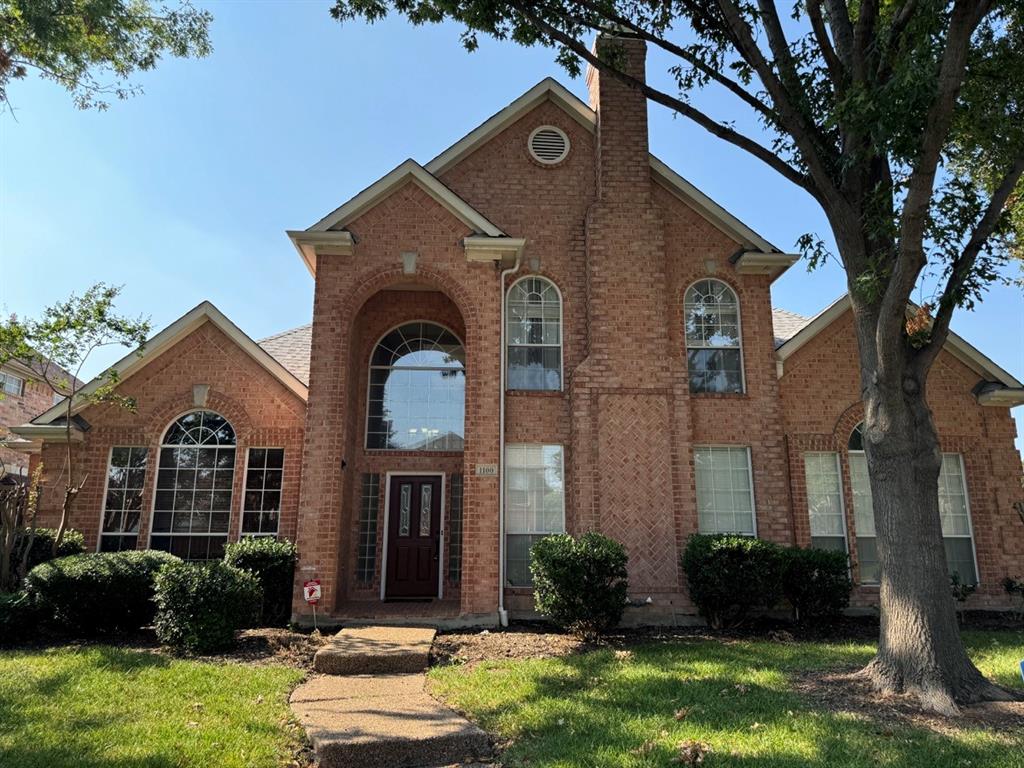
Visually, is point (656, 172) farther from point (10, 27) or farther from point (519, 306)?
point (10, 27)

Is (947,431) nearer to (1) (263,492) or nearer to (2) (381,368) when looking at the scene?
(2) (381,368)

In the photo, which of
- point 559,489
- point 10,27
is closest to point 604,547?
point 559,489

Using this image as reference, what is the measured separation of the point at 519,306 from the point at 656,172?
12.1ft

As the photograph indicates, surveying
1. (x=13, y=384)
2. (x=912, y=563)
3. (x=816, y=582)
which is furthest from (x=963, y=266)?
(x=13, y=384)

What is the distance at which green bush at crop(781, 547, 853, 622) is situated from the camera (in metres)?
10.3

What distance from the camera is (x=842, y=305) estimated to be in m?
12.4

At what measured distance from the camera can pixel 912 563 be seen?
6293mm

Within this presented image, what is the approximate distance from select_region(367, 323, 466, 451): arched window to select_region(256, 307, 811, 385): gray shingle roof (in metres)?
1.55

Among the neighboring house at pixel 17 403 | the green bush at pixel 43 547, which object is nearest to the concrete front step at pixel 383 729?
the green bush at pixel 43 547

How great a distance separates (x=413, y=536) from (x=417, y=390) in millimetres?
2682

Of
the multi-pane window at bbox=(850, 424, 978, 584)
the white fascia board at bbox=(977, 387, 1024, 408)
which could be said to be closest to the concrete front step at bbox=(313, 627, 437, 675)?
the multi-pane window at bbox=(850, 424, 978, 584)

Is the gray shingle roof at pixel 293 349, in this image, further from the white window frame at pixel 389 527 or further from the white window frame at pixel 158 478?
the white window frame at pixel 389 527

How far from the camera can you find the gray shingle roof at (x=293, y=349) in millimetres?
13633

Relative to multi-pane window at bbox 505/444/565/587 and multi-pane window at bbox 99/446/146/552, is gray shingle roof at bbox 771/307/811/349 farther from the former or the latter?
multi-pane window at bbox 99/446/146/552
